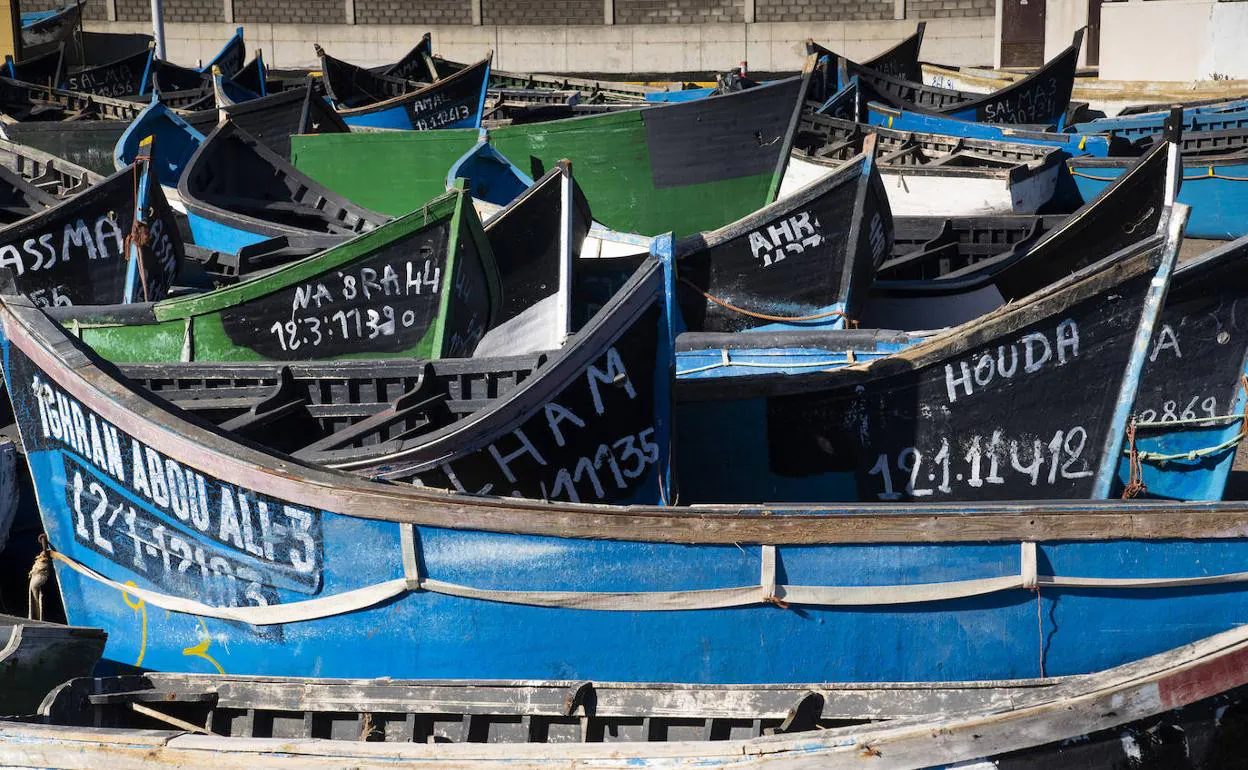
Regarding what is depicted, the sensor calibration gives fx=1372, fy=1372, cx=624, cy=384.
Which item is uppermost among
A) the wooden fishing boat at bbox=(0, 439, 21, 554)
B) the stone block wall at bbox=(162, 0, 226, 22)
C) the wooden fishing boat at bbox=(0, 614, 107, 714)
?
the stone block wall at bbox=(162, 0, 226, 22)

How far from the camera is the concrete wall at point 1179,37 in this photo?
23.0m

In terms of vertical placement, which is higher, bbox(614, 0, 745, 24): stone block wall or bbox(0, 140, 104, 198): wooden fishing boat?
bbox(614, 0, 745, 24): stone block wall

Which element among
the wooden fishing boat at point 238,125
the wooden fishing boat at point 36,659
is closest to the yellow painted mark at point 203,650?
the wooden fishing boat at point 36,659

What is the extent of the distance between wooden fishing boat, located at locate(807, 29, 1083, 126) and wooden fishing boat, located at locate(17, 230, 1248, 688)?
13112 mm

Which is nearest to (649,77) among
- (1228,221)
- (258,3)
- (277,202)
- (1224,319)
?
(258,3)

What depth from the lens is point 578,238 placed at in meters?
8.92

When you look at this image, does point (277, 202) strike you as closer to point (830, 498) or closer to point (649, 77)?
point (830, 498)

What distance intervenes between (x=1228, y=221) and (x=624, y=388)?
429 inches

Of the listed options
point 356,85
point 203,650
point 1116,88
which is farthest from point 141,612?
point 1116,88

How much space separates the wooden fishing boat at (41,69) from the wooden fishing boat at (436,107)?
19.0 feet

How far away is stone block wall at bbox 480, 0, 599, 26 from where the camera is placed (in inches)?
1247

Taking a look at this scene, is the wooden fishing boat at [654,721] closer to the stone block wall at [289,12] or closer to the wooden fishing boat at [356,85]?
the wooden fishing boat at [356,85]

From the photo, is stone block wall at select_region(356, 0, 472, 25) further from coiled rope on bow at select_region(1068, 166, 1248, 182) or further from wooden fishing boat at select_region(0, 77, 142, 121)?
coiled rope on bow at select_region(1068, 166, 1248, 182)

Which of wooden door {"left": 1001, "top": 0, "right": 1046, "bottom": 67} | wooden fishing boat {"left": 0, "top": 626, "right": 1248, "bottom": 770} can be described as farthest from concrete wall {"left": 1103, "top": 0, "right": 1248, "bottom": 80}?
wooden fishing boat {"left": 0, "top": 626, "right": 1248, "bottom": 770}
